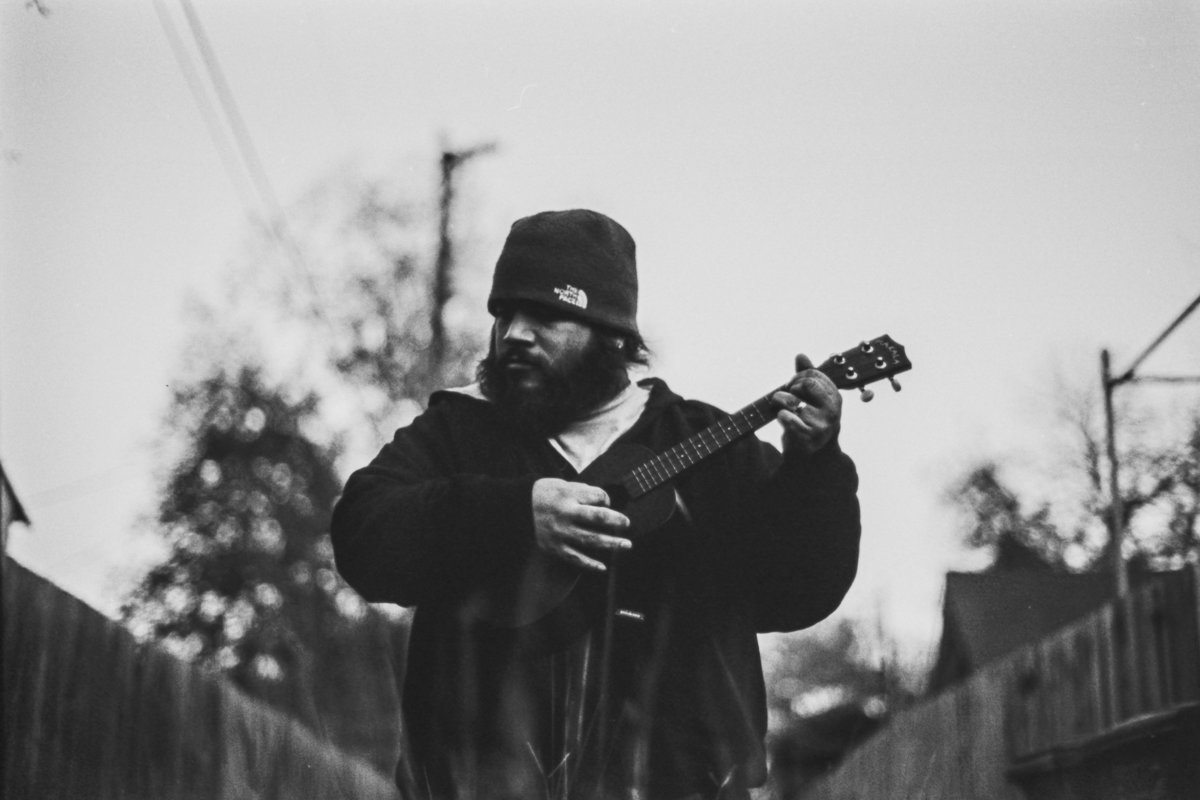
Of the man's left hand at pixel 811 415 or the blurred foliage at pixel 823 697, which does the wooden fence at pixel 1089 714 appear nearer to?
the blurred foliage at pixel 823 697

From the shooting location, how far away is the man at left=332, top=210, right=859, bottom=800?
2.78m

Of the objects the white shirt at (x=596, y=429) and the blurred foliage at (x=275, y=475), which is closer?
the white shirt at (x=596, y=429)

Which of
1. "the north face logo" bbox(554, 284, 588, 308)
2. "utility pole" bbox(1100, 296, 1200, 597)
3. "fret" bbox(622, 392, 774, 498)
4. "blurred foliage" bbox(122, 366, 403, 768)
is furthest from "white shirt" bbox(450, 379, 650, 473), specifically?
"blurred foliage" bbox(122, 366, 403, 768)

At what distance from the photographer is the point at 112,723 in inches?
147

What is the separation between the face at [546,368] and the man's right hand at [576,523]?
33 cm

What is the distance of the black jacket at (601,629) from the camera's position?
278 centimetres

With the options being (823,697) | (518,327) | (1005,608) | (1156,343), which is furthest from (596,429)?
(823,697)

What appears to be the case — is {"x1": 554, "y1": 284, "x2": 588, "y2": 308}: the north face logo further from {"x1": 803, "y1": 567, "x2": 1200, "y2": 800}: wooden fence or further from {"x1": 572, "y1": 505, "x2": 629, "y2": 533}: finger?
{"x1": 803, "y1": 567, "x2": 1200, "y2": 800}: wooden fence

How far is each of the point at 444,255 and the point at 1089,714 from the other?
256 inches

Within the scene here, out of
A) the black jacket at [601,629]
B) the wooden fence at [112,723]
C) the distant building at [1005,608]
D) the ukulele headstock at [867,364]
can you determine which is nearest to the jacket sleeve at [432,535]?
the black jacket at [601,629]

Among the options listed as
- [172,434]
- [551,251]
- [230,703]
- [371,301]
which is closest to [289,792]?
[230,703]

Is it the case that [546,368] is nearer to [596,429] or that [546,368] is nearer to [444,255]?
[596,429]

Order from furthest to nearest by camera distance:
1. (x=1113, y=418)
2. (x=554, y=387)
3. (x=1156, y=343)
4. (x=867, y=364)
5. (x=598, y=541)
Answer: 1. (x=1113, y=418)
2. (x=1156, y=343)
3. (x=867, y=364)
4. (x=554, y=387)
5. (x=598, y=541)

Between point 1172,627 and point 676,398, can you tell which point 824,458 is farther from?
point 1172,627
